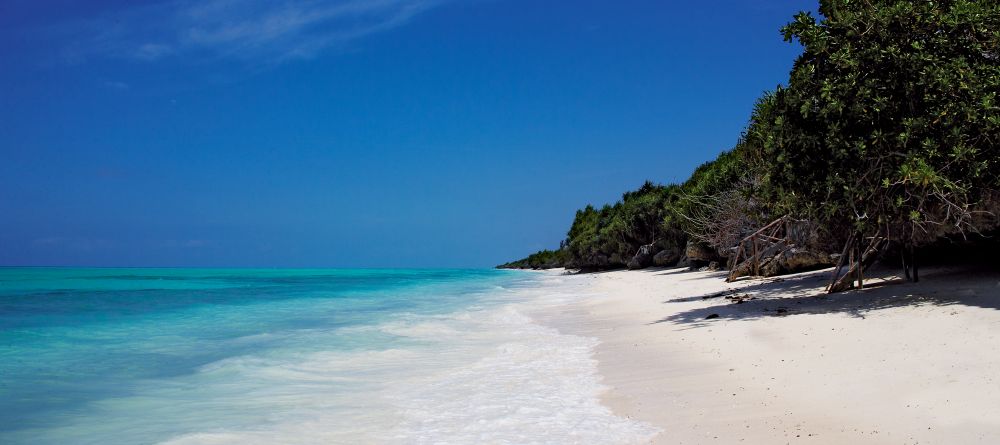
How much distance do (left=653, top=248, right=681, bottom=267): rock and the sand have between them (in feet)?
85.9

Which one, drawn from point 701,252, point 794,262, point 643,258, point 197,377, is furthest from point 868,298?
point 643,258

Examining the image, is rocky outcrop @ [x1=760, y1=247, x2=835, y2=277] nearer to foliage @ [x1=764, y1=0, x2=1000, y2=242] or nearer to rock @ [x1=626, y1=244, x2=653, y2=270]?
foliage @ [x1=764, y1=0, x2=1000, y2=242]

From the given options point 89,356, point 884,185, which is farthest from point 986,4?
point 89,356

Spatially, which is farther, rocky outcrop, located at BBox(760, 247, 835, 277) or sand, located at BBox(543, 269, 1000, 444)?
rocky outcrop, located at BBox(760, 247, 835, 277)

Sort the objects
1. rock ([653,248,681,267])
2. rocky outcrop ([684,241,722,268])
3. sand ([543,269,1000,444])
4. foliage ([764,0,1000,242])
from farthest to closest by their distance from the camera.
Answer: rock ([653,248,681,267]), rocky outcrop ([684,241,722,268]), foliage ([764,0,1000,242]), sand ([543,269,1000,444])

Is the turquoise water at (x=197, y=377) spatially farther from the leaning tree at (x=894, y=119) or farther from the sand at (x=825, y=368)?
the leaning tree at (x=894, y=119)

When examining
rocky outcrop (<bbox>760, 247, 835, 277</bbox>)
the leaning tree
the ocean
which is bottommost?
the ocean

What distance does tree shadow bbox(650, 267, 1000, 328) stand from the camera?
8898 mm

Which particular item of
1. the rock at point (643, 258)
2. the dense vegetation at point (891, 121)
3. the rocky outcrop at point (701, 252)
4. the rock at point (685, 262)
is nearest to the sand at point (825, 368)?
the dense vegetation at point (891, 121)

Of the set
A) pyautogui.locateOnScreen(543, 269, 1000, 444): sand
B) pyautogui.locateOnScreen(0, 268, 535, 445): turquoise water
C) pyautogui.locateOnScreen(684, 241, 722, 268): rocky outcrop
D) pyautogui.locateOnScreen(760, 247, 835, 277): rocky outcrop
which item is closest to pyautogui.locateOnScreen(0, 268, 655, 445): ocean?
pyautogui.locateOnScreen(0, 268, 535, 445): turquoise water

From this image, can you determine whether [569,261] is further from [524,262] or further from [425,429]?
[425,429]

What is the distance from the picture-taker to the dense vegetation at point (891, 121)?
883 centimetres

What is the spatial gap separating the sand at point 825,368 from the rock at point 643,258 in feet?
100

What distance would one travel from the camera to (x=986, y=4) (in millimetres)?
9219
